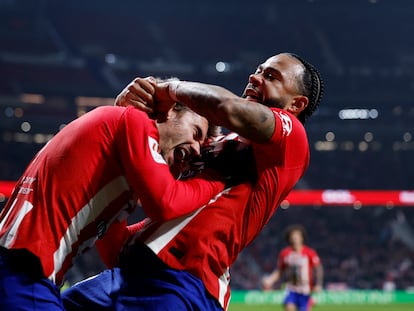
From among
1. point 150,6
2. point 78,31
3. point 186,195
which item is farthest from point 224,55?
point 186,195

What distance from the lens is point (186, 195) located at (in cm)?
324

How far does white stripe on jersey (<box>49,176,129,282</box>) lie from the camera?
10.3ft

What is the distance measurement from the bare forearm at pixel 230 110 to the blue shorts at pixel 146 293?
748mm

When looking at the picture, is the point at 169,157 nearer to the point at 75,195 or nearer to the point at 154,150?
the point at 154,150

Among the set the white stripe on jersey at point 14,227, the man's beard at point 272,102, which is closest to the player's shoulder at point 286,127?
the man's beard at point 272,102

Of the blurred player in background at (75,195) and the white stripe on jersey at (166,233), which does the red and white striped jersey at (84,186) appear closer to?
the blurred player in background at (75,195)

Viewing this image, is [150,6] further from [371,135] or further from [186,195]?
[186,195]

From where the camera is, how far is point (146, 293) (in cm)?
336

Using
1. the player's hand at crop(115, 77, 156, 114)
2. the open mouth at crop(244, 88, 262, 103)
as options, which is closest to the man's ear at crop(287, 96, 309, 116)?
the open mouth at crop(244, 88, 262, 103)

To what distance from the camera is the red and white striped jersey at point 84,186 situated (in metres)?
3.07

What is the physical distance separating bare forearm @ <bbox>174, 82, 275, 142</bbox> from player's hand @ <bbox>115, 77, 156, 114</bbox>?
228 mm

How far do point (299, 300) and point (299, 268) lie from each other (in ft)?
2.08

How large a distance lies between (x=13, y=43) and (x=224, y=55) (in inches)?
426

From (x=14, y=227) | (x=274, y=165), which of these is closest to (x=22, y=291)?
(x=14, y=227)
